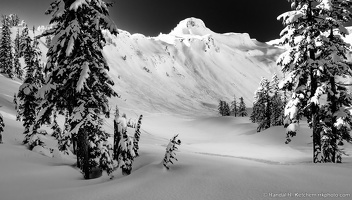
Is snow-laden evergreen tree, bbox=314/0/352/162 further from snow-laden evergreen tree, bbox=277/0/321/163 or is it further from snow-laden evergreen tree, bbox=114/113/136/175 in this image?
snow-laden evergreen tree, bbox=114/113/136/175

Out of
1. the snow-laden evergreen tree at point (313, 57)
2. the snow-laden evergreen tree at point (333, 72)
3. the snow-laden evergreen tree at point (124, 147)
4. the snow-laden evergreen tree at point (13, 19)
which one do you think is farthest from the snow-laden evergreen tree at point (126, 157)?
the snow-laden evergreen tree at point (13, 19)

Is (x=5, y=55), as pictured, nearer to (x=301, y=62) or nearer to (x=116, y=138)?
(x=116, y=138)

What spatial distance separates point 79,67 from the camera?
35.2 feet

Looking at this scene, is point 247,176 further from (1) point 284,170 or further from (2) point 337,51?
(2) point 337,51

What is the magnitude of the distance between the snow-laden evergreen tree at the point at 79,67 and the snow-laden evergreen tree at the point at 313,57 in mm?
9127

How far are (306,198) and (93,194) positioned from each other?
4720mm

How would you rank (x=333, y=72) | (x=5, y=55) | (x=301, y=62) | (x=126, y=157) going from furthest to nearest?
(x=5, y=55) < (x=301, y=62) < (x=333, y=72) < (x=126, y=157)

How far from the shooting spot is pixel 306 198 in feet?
16.8

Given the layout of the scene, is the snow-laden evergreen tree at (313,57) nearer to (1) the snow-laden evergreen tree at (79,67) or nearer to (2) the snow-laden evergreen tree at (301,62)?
(2) the snow-laden evergreen tree at (301,62)

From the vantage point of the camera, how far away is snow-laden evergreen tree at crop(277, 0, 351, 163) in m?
12.4

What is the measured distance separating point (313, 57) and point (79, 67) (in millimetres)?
11736

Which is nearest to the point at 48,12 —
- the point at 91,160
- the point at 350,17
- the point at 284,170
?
the point at 91,160

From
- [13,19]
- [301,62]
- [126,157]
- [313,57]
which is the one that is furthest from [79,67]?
[13,19]

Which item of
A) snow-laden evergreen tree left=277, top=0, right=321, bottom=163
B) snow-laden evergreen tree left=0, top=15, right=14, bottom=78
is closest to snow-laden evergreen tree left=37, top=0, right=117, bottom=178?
snow-laden evergreen tree left=277, top=0, right=321, bottom=163
